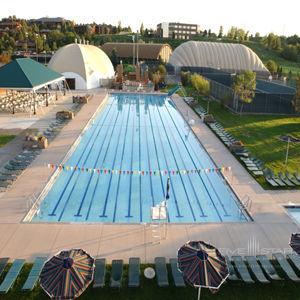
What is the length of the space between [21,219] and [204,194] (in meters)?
7.09

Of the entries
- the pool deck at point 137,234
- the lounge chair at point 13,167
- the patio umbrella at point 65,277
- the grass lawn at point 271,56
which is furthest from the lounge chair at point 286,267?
the grass lawn at point 271,56

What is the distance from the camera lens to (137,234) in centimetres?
1095

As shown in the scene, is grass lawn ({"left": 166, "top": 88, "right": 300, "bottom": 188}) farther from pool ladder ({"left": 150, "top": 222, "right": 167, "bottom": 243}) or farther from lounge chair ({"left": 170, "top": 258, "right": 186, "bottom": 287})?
lounge chair ({"left": 170, "top": 258, "right": 186, "bottom": 287})

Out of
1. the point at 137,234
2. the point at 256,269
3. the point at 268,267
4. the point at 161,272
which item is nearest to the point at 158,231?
the point at 137,234

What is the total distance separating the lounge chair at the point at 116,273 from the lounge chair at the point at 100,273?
21 cm

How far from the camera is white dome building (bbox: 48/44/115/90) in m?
40.4

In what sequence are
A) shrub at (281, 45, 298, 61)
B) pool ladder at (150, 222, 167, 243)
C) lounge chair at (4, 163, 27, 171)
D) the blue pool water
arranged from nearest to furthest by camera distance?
pool ladder at (150, 222, 167, 243) → the blue pool water → lounge chair at (4, 163, 27, 171) → shrub at (281, 45, 298, 61)

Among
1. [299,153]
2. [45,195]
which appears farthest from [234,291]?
[299,153]

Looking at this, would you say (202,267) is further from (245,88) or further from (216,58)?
(216,58)

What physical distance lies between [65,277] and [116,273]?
2055 millimetres

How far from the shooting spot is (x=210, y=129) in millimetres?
23703

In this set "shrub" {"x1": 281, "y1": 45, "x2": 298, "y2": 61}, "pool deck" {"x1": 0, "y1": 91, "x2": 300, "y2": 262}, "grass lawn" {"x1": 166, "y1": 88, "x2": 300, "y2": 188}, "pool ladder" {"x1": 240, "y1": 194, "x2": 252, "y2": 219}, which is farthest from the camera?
"shrub" {"x1": 281, "y1": 45, "x2": 298, "y2": 61}

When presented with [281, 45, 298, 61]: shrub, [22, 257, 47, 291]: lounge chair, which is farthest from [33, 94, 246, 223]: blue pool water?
[281, 45, 298, 61]: shrub

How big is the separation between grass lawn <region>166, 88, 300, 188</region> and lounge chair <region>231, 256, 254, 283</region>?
603 centimetres
